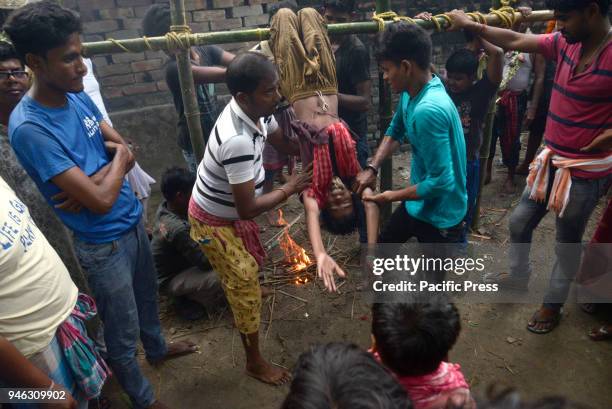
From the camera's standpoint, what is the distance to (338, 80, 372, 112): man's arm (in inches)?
158

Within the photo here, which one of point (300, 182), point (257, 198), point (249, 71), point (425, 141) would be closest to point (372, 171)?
point (425, 141)

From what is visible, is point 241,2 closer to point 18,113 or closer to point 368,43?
point 368,43

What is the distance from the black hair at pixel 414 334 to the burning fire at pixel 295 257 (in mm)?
2422

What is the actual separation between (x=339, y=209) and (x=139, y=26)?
15.2 ft

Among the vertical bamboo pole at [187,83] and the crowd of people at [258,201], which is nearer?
the crowd of people at [258,201]

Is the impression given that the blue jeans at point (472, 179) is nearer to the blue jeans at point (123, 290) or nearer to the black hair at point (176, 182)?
the black hair at point (176, 182)

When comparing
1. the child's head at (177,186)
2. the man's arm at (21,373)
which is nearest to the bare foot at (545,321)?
the child's head at (177,186)

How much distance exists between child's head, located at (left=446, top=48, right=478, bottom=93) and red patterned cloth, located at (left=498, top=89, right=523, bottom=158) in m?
1.58

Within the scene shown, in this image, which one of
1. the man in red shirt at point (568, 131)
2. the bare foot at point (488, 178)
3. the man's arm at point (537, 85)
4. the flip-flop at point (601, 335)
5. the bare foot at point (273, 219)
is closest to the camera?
the man in red shirt at point (568, 131)

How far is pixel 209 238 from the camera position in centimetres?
262

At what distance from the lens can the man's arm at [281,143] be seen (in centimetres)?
294

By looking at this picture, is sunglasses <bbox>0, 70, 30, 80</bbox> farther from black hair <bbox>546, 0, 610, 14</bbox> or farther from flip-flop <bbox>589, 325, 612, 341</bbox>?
flip-flop <bbox>589, 325, 612, 341</bbox>

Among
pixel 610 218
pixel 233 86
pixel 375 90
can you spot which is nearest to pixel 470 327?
pixel 610 218

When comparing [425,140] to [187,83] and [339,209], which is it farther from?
[187,83]
